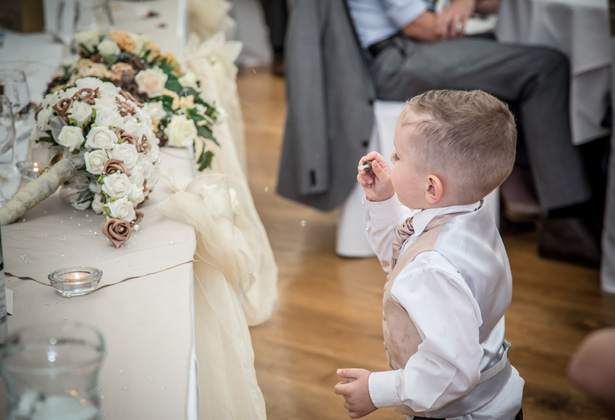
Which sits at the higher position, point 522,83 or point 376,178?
point 376,178

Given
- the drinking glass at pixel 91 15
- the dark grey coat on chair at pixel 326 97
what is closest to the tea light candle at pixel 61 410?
the drinking glass at pixel 91 15

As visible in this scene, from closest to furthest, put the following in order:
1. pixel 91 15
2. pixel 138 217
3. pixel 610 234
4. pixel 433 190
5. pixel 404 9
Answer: pixel 433 190 → pixel 138 217 → pixel 91 15 → pixel 610 234 → pixel 404 9

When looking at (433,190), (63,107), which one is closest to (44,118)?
(63,107)

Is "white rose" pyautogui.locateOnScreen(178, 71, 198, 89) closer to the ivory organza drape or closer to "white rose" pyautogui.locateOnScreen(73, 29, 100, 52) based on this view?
"white rose" pyautogui.locateOnScreen(73, 29, 100, 52)

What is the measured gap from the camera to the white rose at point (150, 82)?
1.65 meters

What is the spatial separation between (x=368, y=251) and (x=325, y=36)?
2.80ft

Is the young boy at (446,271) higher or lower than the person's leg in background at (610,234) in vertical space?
higher

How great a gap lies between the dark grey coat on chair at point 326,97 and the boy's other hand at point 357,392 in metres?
1.63

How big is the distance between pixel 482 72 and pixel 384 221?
60.4 inches

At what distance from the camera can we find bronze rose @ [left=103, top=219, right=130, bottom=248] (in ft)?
3.66

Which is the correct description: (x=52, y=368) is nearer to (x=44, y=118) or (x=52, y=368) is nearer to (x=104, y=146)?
(x=104, y=146)

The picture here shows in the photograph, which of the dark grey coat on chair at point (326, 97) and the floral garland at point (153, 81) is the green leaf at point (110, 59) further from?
the dark grey coat on chair at point (326, 97)

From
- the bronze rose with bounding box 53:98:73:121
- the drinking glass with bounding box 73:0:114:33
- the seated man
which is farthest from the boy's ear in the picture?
the seated man

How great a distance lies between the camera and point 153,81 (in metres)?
1.66
